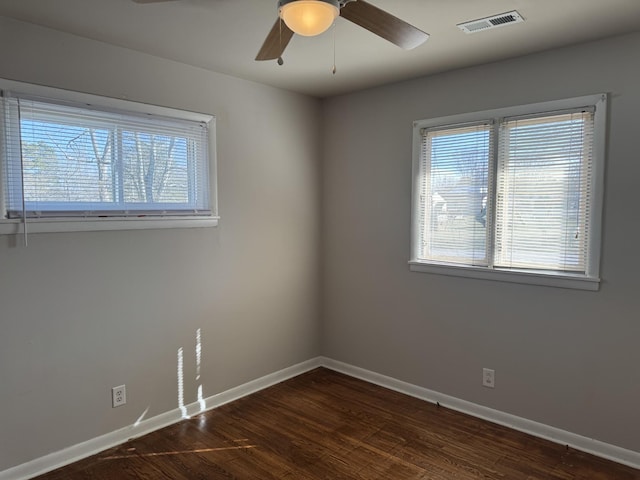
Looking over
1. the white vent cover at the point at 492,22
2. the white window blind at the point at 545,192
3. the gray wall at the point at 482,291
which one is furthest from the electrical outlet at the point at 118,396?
the white vent cover at the point at 492,22

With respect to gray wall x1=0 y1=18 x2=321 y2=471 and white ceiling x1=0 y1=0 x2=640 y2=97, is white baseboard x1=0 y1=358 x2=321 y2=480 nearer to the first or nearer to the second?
gray wall x1=0 y1=18 x2=321 y2=471

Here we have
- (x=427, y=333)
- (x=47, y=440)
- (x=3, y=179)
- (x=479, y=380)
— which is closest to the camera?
(x=3, y=179)

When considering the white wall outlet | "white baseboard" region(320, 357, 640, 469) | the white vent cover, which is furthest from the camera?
the white wall outlet

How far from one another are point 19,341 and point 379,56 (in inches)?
109

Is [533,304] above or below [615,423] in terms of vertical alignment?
above

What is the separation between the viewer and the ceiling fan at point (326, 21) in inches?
60.4

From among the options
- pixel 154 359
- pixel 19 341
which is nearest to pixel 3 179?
pixel 19 341

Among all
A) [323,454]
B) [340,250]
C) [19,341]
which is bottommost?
[323,454]

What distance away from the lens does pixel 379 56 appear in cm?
290

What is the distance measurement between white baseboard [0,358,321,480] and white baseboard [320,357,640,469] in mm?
739

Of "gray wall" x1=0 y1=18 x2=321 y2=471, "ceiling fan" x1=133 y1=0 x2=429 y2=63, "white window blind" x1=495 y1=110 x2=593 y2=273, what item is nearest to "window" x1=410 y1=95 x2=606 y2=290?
"white window blind" x1=495 y1=110 x2=593 y2=273

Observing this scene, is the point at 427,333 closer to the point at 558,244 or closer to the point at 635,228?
the point at 558,244

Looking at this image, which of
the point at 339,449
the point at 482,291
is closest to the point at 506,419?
the point at 482,291

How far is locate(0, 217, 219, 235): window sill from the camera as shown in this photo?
7.84ft
